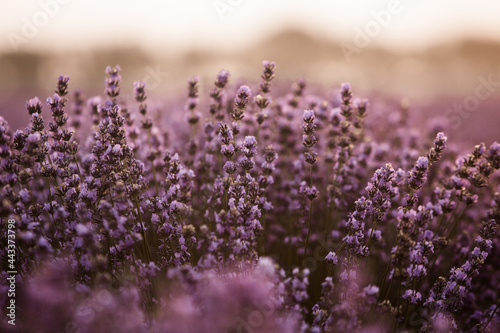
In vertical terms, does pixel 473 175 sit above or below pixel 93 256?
above

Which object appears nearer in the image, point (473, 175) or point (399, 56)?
point (473, 175)

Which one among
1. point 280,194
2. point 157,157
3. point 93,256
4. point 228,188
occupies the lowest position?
point 93,256

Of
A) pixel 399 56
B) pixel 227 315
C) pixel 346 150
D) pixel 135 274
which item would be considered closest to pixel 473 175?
pixel 346 150

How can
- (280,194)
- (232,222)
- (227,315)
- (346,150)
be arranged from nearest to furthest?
(227,315) → (232,222) → (346,150) → (280,194)

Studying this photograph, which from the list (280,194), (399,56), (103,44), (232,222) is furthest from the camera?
(399,56)

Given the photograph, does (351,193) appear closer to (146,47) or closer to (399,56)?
(146,47)

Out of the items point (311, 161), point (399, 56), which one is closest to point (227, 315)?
point (311, 161)

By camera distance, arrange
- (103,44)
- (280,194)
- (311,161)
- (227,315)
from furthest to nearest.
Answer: (103,44), (280,194), (311,161), (227,315)

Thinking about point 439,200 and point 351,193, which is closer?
point 439,200

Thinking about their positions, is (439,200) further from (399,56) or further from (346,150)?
(399,56)
